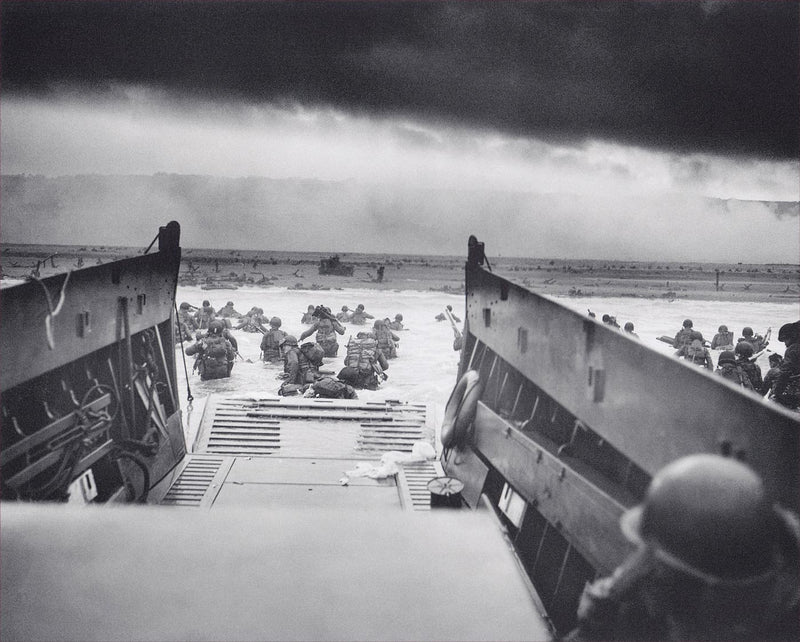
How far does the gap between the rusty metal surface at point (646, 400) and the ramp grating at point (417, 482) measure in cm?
149

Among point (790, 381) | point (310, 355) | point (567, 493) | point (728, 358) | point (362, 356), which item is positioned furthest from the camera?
point (362, 356)

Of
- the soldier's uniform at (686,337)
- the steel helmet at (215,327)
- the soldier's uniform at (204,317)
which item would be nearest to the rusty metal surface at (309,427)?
the steel helmet at (215,327)

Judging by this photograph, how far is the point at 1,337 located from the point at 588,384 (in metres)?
2.74

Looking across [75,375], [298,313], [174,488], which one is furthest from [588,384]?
[298,313]

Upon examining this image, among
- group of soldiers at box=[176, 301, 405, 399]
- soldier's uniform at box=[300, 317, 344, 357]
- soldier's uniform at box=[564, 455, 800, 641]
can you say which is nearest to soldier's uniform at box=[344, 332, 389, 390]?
group of soldiers at box=[176, 301, 405, 399]

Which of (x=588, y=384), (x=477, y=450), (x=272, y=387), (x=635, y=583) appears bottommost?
(x=272, y=387)

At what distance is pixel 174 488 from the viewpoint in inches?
205

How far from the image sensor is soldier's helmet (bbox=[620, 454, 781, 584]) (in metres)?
1.42

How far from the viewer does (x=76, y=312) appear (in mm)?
3885

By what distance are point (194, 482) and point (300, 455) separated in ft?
3.45

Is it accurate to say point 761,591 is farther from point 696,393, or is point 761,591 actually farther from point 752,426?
point 696,393

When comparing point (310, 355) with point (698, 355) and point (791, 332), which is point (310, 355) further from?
point (791, 332)

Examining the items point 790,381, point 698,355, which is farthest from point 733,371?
point 698,355

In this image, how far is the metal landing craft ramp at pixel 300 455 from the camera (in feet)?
16.6
